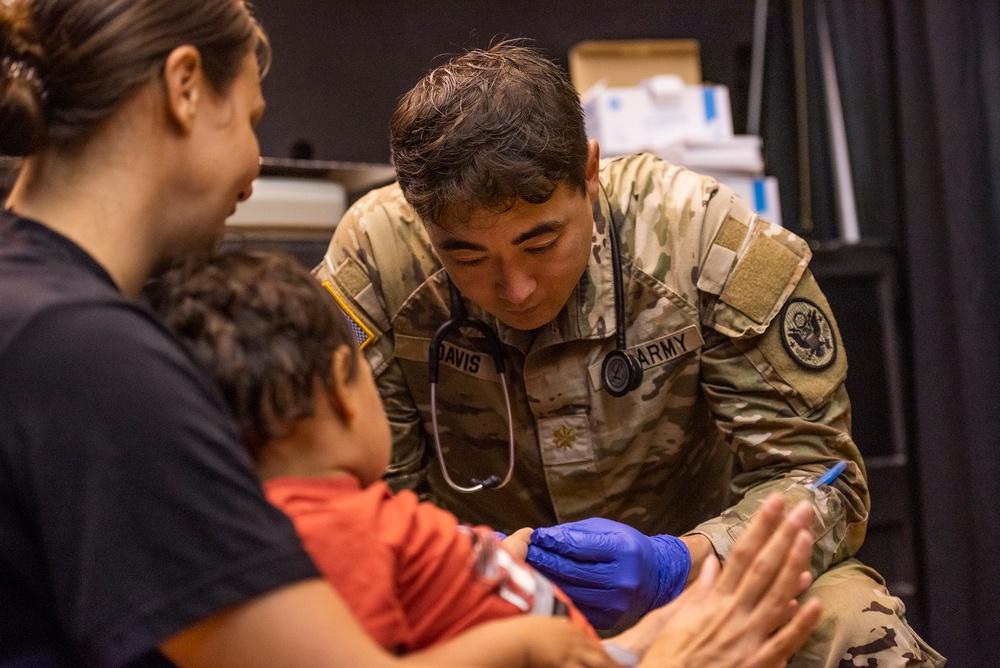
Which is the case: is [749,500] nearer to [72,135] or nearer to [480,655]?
[480,655]

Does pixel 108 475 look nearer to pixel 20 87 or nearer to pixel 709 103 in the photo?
pixel 20 87

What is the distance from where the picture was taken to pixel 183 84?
3.28 ft

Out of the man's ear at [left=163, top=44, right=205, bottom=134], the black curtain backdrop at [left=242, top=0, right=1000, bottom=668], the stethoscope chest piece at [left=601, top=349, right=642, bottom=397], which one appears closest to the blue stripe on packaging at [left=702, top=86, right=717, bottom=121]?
the black curtain backdrop at [left=242, top=0, right=1000, bottom=668]

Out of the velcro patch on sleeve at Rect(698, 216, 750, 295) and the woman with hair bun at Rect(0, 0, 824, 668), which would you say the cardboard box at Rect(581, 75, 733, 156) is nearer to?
the velcro patch on sleeve at Rect(698, 216, 750, 295)

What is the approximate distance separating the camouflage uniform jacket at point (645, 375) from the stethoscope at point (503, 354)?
0.02 metres

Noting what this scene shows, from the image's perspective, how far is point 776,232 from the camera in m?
1.74

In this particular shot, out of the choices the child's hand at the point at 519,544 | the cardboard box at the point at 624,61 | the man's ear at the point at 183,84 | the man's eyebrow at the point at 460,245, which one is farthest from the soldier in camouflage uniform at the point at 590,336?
the cardboard box at the point at 624,61

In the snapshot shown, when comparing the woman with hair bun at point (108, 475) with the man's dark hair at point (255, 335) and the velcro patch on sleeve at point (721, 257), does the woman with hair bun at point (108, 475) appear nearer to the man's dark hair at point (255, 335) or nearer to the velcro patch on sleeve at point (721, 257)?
the man's dark hair at point (255, 335)

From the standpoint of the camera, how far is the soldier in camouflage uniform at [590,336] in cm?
151

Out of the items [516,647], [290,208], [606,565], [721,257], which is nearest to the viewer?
[516,647]

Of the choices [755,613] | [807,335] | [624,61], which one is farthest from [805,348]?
[624,61]

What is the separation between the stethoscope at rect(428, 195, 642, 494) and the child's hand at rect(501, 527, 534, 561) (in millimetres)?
225

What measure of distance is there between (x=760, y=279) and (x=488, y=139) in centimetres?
52

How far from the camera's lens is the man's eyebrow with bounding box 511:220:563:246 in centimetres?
150
